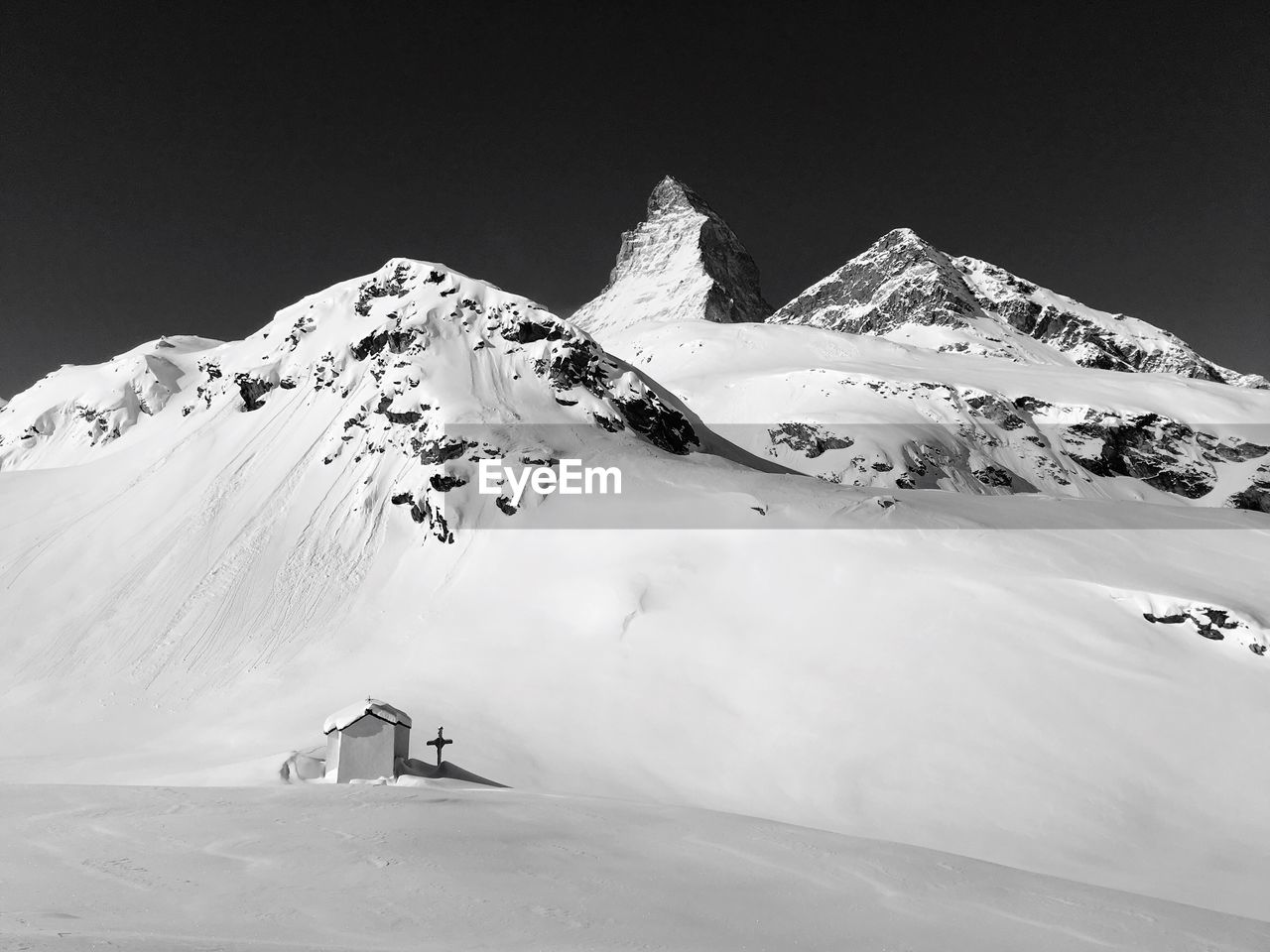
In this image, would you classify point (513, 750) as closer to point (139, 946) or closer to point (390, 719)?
point (390, 719)

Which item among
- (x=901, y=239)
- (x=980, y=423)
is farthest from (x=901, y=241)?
(x=980, y=423)

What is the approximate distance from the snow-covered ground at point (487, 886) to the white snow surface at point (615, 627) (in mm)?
335

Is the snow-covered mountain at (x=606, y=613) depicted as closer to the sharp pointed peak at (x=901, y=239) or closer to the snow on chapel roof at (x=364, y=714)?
the snow on chapel roof at (x=364, y=714)

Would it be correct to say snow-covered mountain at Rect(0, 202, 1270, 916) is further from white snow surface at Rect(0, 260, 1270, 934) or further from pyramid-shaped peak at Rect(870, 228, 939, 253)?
pyramid-shaped peak at Rect(870, 228, 939, 253)

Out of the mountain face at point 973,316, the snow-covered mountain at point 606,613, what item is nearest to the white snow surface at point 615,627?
the snow-covered mountain at point 606,613

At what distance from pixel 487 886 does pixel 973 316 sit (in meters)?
169

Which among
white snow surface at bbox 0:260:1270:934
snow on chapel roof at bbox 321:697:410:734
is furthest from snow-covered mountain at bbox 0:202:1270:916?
snow on chapel roof at bbox 321:697:410:734

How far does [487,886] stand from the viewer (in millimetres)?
12656

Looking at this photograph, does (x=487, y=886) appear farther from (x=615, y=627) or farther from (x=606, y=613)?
(x=606, y=613)

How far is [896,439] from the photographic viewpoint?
86062 millimetres

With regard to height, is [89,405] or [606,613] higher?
[89,405]

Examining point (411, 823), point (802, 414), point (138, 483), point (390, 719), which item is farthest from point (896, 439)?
point (411, 823)

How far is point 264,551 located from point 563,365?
2303 centimetres

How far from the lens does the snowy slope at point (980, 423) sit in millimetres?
86438
